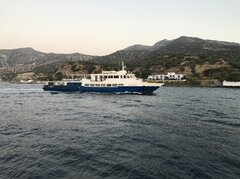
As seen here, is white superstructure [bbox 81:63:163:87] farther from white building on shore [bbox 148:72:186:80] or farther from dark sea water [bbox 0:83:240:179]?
white building on shore [bbox 148:72:186:80]

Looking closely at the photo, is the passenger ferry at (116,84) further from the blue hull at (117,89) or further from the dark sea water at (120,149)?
the dark sea water at (120,149)

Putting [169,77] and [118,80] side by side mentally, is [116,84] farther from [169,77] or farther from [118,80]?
[169,77]

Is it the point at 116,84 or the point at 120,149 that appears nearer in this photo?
the point at 120,149

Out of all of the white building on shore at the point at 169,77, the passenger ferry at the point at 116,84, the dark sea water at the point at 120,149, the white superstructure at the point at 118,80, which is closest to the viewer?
the dark sea water at the point at 120,149

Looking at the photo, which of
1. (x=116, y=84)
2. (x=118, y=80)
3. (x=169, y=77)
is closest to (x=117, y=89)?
(x=116, y=84)

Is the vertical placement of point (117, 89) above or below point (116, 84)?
below

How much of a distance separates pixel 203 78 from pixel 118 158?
168 meters

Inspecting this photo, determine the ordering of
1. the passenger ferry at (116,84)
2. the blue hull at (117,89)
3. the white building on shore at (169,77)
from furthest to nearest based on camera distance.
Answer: the white building on shore at (169,77) → the passenger ferry at (116,84) → the blue hull at (117,89)

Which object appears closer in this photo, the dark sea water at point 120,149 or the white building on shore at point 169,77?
Answer: the dark sea water at point 120,149

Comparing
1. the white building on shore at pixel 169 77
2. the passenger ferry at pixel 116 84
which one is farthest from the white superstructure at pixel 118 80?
the white building on shore at pixel 169 77

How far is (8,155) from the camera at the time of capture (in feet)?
71.0

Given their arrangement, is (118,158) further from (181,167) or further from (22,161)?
(22,161)

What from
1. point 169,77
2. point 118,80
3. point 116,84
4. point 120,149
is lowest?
point 120,149

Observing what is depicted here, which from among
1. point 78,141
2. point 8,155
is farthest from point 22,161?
point 78,141
